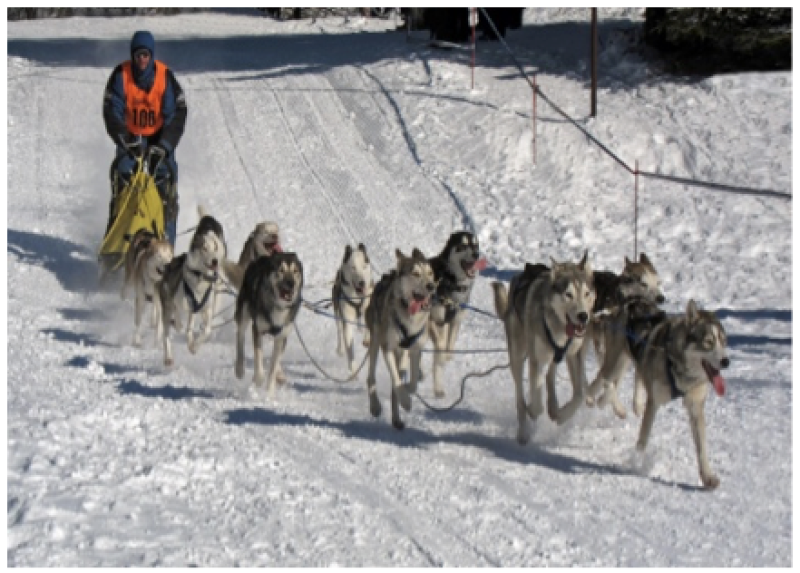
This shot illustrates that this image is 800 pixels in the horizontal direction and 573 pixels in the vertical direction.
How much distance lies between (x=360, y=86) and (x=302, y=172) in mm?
3886

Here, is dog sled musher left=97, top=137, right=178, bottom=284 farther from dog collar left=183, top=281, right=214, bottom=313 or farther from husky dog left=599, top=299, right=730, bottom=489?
husky dog left=599, top=299, right=730, bottom=489

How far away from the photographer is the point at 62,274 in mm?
10695

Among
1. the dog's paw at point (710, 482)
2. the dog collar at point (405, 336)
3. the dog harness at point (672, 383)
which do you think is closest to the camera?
the dog's paw at point (710, 482)

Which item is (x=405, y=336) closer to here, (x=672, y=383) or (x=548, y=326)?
(x=548, y=326)

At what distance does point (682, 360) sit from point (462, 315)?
2252mm

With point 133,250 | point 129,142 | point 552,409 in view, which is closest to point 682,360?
point 552,409

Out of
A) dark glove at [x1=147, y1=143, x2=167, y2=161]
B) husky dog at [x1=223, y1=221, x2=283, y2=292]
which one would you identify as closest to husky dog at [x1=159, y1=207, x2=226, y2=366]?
husky dog at [x1=223, y1=221, x2=283, y2=292]

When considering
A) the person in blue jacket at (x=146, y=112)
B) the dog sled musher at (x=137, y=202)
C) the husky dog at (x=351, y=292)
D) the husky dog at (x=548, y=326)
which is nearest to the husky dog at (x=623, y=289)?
the husky dog at (x=548, y=326)

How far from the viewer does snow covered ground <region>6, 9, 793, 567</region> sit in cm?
540

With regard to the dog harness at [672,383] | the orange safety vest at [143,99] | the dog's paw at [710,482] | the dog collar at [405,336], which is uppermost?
the orange safety vest at [143,99]

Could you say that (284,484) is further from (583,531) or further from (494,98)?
(494,98)

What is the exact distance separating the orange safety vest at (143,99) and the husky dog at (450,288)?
333 cm

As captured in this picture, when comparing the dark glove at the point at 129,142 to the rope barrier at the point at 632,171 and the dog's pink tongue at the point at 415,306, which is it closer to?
the dog's pink tongue at the point at 415,306

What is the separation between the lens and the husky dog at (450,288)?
7922mm
